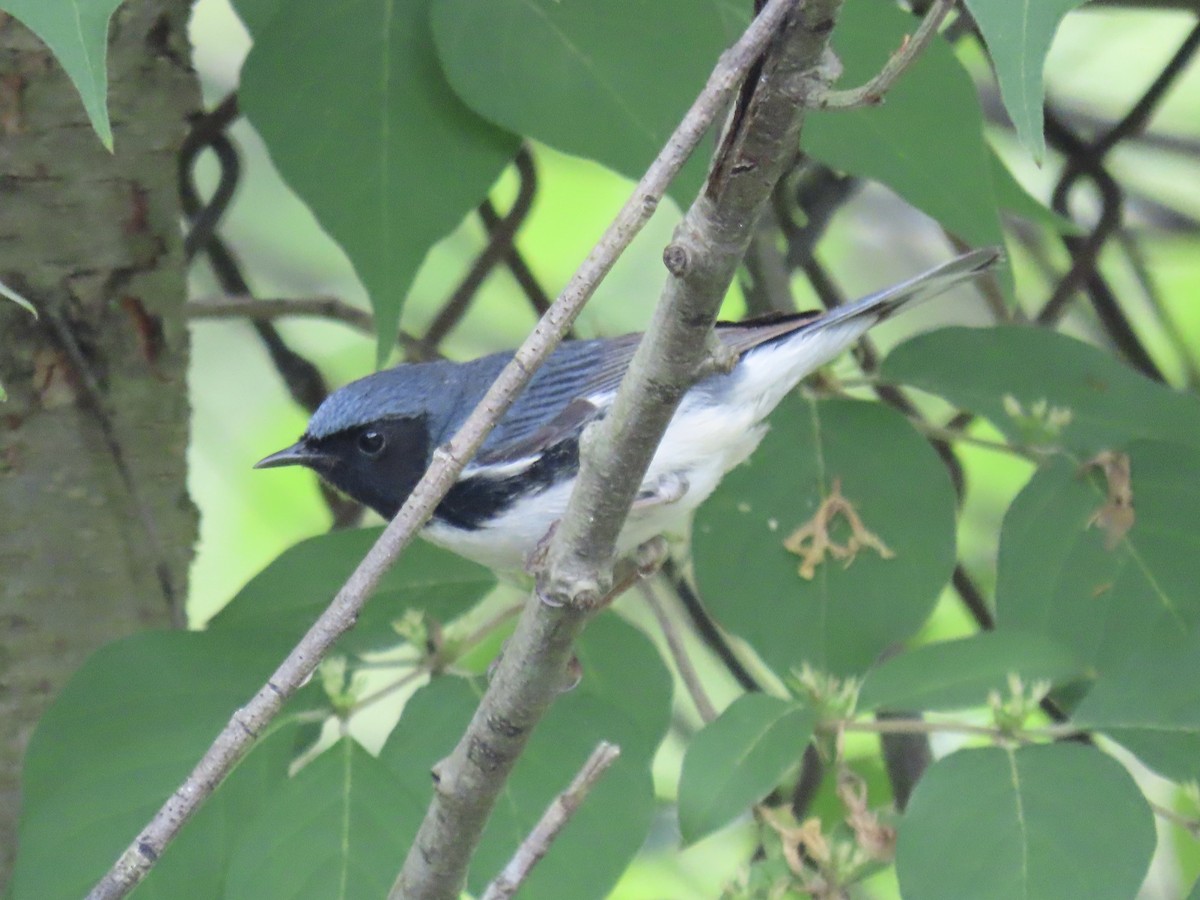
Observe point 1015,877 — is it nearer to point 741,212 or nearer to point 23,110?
point 741,212

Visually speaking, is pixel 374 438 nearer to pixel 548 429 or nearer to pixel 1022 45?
pixel 548 429

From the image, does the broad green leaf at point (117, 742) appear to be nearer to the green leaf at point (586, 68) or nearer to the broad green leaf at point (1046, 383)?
the green leaf at point (586, 68)

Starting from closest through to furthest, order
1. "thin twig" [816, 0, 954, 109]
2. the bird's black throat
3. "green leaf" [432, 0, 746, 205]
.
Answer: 1. "thin twig" [816, 0, 954, 109]
2. "green leaf" [432, 0, 746, 205]
3. the bird's black throat

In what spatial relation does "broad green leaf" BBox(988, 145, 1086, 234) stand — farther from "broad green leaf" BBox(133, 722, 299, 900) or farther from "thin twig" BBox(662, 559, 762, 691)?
"broad green leaf" BBox(133, 722, 299, 900)

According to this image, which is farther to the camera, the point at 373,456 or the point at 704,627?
the point at 704,627

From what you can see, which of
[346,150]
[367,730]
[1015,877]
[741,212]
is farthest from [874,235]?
[741,212]

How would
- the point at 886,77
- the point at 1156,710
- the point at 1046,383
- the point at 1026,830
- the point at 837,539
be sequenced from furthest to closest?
the point at 1046,383, the point at 837,539, the point at 1156,710, the point at 1026,830, the point at 886,77

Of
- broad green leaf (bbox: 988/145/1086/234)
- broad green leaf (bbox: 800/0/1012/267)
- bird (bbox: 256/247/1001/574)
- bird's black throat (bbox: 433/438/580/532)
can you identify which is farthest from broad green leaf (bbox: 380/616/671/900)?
broad green leaf (bbox: 988/145/1086/234)

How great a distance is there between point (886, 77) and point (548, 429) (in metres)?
1.20

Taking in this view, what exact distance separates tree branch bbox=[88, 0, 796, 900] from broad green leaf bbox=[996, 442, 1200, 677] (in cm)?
95

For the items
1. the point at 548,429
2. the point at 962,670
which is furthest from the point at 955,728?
the point at 548,429

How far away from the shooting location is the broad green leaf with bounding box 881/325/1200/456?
75.9 inches

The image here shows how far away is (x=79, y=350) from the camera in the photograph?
199cm

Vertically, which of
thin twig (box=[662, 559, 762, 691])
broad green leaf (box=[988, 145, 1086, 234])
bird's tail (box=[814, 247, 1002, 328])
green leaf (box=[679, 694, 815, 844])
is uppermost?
broad green leaf (box=[988, 145, 1086, 234])
